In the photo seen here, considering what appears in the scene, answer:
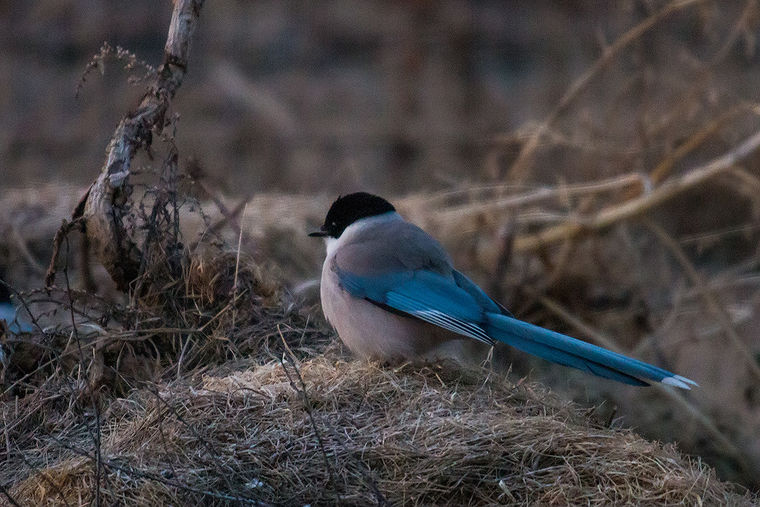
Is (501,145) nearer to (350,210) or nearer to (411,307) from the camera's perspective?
(350,210)

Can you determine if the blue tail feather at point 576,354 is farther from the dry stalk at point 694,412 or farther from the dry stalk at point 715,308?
the dry stalk at point 715,308

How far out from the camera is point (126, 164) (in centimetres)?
455

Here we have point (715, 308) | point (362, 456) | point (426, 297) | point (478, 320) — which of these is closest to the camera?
point (362, 456)

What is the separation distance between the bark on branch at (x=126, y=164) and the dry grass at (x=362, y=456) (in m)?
0.92

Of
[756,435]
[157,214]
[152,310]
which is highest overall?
[157,214]

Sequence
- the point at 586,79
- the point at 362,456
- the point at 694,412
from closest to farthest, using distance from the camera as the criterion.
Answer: the point at 362,456 < the point at 694,412 < the point at 586,79

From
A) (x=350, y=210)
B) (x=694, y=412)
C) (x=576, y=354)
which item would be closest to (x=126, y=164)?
(x=350, y=210)

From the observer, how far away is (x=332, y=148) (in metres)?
11.6

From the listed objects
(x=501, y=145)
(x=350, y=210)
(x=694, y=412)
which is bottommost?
(x=694, y=412)

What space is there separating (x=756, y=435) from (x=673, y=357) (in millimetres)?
883

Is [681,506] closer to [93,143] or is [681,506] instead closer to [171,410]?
[171,410]

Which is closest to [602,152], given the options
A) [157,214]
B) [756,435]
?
[756,435]

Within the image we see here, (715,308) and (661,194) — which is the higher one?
(661,194)

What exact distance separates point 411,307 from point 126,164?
138 centimetres
